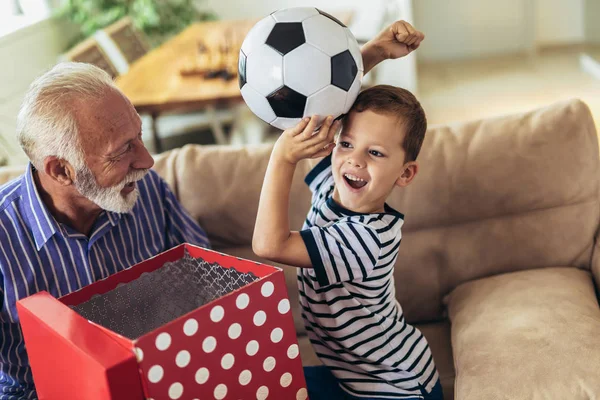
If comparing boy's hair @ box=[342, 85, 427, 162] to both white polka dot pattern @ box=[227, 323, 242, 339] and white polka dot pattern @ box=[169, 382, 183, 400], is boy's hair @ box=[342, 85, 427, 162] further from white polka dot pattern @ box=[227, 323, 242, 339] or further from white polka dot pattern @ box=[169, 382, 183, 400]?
white polka dot pattern @ box=[169, 382, 183, 400]

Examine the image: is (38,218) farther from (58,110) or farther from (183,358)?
(183,358)

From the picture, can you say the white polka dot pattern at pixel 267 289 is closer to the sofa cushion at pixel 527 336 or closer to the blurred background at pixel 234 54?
the sofa cushion at pixel 527 336

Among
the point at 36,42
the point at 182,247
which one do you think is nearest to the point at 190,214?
the point at 182,247

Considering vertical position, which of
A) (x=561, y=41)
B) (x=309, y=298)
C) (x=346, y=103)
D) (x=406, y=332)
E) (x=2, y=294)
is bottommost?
(x=561, y=41)

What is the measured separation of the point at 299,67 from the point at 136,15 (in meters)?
5.00

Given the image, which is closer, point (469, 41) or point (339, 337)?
point (339, 337)

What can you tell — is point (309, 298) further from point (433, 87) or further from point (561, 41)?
point (561, 41)

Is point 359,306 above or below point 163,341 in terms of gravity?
below

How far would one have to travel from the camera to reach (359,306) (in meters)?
1.46

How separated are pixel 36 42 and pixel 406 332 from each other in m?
4.61

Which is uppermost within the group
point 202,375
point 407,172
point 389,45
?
point 389,45

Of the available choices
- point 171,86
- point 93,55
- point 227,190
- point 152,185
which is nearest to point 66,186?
point 152,185

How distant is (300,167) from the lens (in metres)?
1.97

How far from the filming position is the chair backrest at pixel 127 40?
15.6 ft
